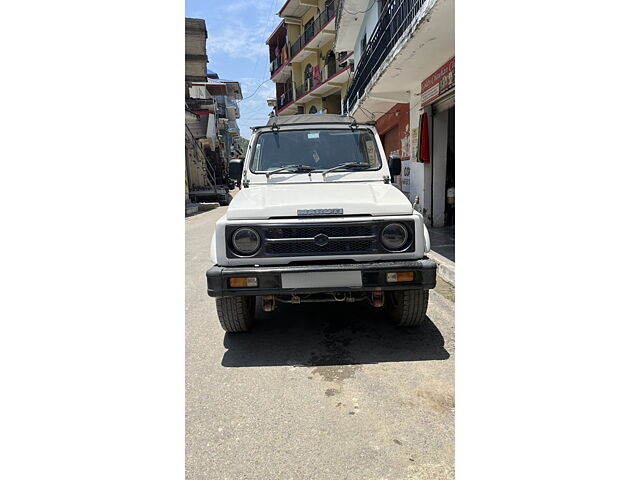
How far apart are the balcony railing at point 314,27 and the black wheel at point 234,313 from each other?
78.4 feet

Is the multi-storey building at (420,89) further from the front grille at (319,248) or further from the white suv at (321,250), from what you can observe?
the front grille at (319,248)

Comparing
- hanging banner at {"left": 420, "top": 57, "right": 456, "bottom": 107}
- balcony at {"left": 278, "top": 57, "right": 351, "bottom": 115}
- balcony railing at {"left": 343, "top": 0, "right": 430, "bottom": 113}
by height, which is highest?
balcony at {"left": 278, "top": 57, "right": 351, "bottom": 115}

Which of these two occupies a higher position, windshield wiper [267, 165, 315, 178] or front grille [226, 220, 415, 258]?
windshield wiper [267, 165, 315, 178]

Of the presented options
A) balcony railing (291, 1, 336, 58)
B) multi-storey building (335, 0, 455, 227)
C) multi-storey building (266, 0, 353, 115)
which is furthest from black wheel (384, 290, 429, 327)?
balcony railing (291, 1, 336, 58)

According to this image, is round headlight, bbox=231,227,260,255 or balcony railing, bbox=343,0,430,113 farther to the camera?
balcony railing, bbox=343,0,430,113

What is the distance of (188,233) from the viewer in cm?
1070

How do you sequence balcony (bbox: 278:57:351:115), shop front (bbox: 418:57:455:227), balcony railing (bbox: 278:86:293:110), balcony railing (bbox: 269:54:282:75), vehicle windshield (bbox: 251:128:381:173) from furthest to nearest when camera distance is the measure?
balcony railing (bbox: 269:54:282:75) < balcony railing (bbox: 278:86:293:110) < balcony (bbox: 278:57:351:115) < shop front (bbox: 418:57:455:227) < vehicle windshield (bbox: 251:128:381:173)

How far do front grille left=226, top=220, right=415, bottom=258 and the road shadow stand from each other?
0.81 m

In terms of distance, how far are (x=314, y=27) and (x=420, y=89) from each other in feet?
64.3

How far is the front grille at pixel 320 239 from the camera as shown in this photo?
9.80ft

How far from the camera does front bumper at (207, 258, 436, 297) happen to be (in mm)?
2924

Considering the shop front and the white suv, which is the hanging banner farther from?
the white suv

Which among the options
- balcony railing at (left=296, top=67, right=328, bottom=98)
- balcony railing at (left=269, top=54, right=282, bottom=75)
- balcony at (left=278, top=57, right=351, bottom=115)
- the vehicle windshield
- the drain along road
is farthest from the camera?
balcony railing at (left=269, top=54, right=282, bottom=75)

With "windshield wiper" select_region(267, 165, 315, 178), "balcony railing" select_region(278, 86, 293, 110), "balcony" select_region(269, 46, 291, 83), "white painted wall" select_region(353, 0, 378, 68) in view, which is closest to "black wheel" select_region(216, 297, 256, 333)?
"windshield wiper" select_region(267, 165, 315, 178)
